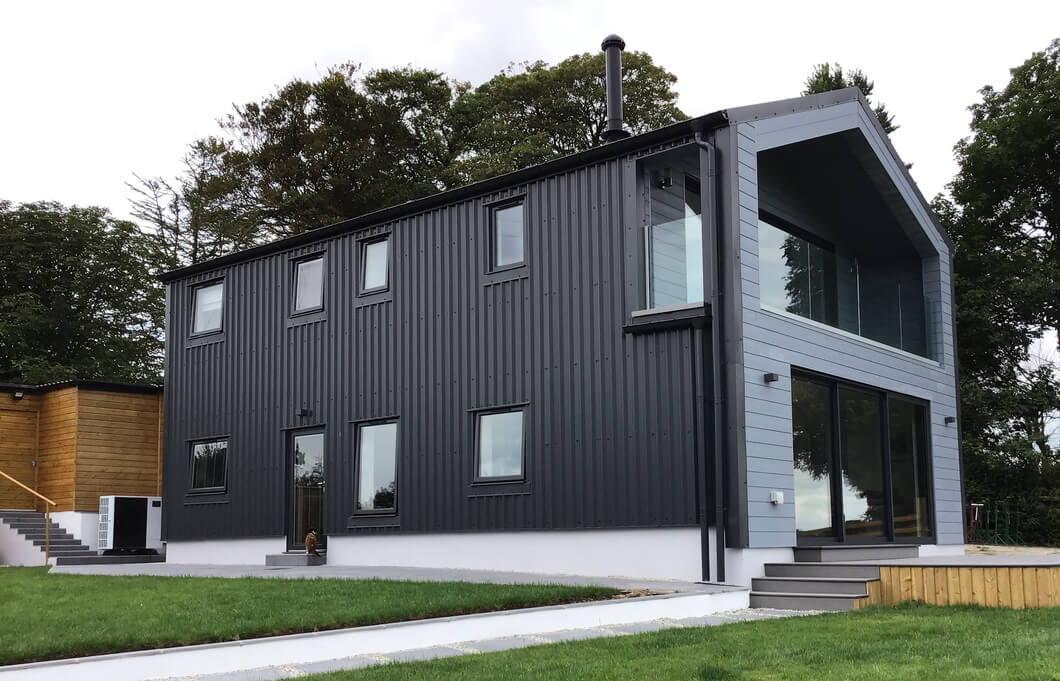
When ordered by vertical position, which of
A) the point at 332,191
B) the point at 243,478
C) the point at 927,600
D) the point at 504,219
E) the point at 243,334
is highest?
the point at 332,191

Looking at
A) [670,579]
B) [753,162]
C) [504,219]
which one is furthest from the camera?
[504,219]

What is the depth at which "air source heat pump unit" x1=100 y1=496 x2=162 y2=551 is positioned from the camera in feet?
57.6

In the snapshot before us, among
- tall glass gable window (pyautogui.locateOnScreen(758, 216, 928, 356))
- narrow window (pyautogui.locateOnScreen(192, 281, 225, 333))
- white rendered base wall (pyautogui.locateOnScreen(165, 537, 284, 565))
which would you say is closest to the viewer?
tall glass gable window (pyautogui.locateOnScreen(758, 216, 928, 356))

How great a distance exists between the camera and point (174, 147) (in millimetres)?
30828

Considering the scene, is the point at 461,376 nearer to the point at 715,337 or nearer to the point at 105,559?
the point at 715,337

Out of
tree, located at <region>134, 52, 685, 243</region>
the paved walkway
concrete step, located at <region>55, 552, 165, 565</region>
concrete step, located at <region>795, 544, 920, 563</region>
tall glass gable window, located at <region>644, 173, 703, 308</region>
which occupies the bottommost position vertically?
concrete step, located at <region>55, 552, 165, 565</region>

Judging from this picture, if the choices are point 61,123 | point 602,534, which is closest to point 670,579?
point 602,534

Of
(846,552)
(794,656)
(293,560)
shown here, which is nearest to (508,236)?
(293,560)

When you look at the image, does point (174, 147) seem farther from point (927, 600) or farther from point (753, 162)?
point (927, 600)

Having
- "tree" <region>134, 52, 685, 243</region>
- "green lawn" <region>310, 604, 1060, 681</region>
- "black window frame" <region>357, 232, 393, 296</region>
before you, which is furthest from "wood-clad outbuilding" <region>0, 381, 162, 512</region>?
"green lawn" <region>310, 604, 1060, 681</region>

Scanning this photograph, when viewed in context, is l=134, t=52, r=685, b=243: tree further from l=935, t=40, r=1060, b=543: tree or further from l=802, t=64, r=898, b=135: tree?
l=935, t=40, r=1060, b=543: tree

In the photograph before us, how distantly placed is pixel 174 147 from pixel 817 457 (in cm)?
2393

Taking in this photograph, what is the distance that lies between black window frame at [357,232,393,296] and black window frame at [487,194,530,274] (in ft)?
5.97

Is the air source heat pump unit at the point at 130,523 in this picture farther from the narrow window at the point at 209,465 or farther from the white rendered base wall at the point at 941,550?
the white rendered base wall at the point at 941,550
